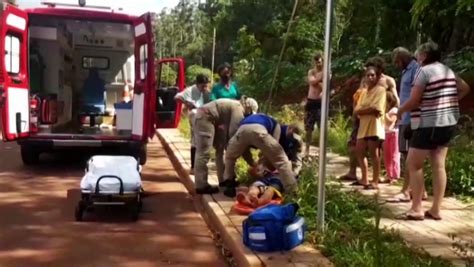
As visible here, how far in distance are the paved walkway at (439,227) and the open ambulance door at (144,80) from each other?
361cm

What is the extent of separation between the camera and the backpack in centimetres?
513

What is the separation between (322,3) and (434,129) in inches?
690

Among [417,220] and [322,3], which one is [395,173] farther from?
[322,3]

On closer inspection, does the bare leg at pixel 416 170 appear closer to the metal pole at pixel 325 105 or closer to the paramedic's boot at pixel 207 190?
the metal pole at pixel 325 105

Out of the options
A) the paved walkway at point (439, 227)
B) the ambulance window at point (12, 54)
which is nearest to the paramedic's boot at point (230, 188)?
the paved walkway at point (439, 227)

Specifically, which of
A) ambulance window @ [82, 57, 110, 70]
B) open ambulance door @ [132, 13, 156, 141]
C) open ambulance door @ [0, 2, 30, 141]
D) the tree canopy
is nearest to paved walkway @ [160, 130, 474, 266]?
the tree canopy

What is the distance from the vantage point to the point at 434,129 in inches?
232

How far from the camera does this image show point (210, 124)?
775cm

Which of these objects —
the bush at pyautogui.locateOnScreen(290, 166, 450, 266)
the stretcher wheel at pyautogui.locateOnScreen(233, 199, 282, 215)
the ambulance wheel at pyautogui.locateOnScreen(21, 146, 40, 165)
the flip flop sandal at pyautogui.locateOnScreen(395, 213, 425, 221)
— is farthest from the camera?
the ambulance wheel at pyautogui.locateOnScreen(21, 146, 40, 165)

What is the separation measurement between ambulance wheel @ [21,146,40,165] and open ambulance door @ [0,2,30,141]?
693mm

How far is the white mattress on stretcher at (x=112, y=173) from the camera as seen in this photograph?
6.81 m

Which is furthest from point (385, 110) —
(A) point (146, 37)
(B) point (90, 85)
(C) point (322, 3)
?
(C) point (322, 3)

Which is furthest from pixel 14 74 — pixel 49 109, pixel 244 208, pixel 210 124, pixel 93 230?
pixel 244 208

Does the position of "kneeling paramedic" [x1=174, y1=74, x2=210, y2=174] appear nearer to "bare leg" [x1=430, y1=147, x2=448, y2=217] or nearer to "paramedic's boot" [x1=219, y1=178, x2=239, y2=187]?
"paramedic's boot" [x1=219, y1=178, x2=239, y2=187]
